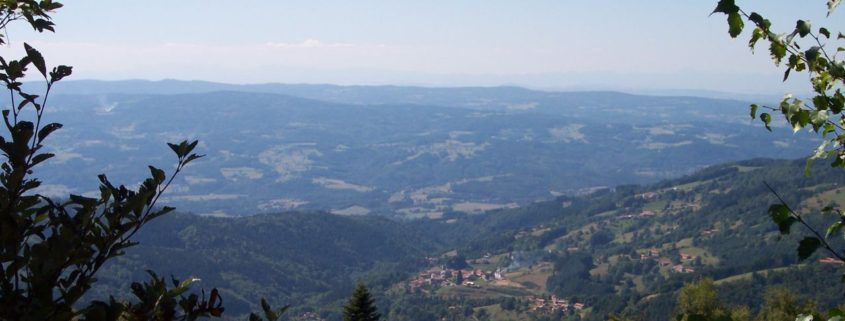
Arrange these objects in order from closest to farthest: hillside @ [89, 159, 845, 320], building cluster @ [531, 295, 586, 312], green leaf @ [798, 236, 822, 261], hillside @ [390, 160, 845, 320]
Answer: green leaf @ [798, 236, 822, 261] → hillside @ [390, 160, 845, 320] → building cluster @ [531, 295, 586, 312] → hillside @ [89, 159, 845, 320]

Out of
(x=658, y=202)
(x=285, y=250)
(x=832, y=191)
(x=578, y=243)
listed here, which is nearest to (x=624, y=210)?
(x=658, y=202)

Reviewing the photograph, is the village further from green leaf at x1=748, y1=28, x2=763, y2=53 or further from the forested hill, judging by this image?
green leaf at x1=748, y1=28, x2=763, y2=53

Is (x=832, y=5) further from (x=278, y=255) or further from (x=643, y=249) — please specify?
(x=278, y=255)

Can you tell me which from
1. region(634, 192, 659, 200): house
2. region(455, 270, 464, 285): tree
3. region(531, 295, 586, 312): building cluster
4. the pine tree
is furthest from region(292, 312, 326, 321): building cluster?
region(634, 192, 659, 200): house

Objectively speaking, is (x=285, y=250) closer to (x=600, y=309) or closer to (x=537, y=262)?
(x=537, y=262)

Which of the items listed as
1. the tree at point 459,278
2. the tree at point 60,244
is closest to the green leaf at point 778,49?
the tree at point 60,244

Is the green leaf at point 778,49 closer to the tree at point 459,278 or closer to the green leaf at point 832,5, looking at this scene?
the green leaf at point 832,5

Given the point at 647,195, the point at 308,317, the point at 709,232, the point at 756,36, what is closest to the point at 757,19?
the point at 756,36
